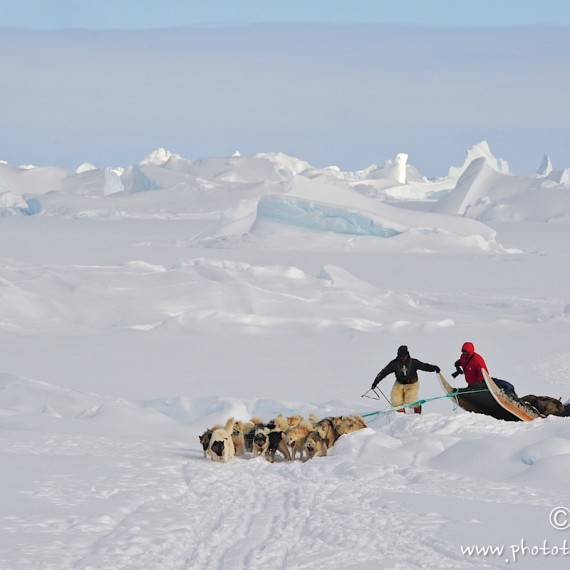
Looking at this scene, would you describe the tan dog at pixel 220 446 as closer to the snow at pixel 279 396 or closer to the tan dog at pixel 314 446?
the snow at pixel 279 396

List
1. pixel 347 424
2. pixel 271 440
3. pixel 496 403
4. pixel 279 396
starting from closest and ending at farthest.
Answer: pixel 271 440 → pixel 347 424 → pixel 496 403 → pixel 279 396

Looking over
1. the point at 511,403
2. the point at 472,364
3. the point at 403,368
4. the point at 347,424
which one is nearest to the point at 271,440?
the point at 347,424

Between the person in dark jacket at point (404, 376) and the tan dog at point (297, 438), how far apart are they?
145cm

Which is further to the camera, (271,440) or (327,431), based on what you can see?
(327,431)

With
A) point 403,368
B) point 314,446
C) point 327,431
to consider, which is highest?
point 403,368

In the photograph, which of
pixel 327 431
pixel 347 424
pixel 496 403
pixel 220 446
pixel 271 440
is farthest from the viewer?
pixel 496 403

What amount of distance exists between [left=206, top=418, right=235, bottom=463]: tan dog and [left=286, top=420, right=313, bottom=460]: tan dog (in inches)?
18.8

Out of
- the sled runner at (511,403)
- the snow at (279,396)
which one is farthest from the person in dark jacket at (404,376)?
the sled runner at (511,403)

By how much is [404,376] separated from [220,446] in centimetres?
238

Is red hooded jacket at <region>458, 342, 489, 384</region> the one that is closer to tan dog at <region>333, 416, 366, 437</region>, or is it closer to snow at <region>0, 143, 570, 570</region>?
snow at <region>0, 143, 570, 570</region>

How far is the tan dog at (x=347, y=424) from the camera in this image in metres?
7.93

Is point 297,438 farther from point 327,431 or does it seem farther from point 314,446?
point 327,431

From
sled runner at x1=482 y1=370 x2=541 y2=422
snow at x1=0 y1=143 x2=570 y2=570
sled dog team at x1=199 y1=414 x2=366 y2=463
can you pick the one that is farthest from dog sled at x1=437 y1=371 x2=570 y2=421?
sled dog team at x1=199 y1=414 x2=366 y2=463

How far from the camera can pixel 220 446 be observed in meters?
7.31
